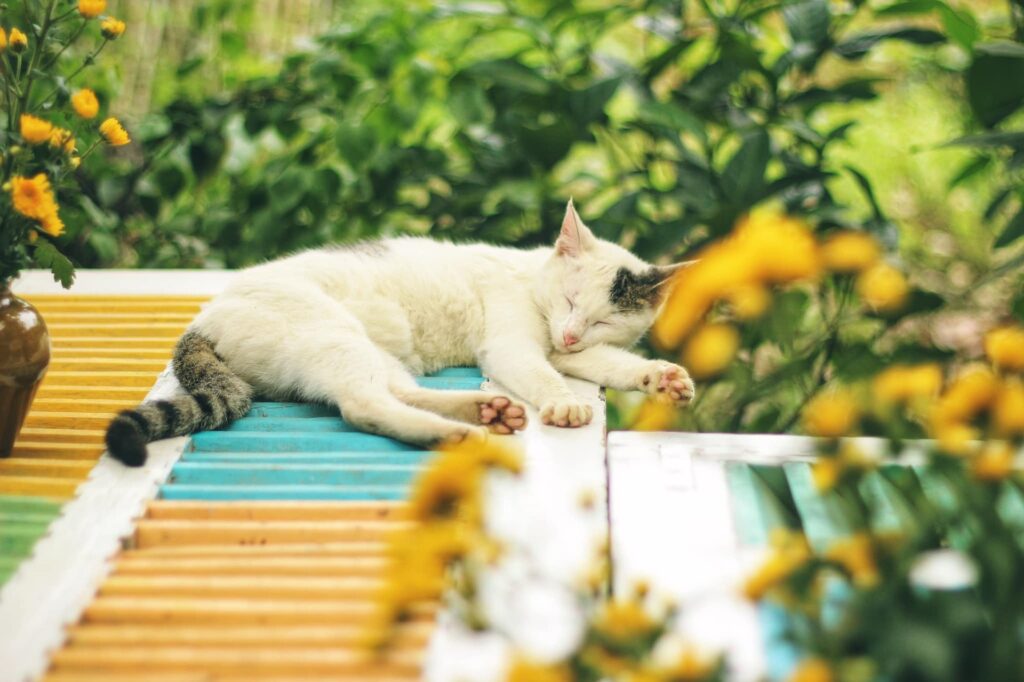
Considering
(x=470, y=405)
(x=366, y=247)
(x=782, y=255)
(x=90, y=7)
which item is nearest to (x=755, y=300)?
(x=782, y=255)

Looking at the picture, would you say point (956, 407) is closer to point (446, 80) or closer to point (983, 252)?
point (446, 80)

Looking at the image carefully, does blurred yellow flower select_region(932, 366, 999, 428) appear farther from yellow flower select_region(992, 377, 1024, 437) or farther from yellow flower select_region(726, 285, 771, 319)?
yellow flower select_region(726, 285, 771, 319)

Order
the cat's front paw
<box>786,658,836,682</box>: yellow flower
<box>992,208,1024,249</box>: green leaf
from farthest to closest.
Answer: <box>992,208,1024,249</box>: green leaf → the cat's front paw → <box>786,658,836,682</box>: yellow flower

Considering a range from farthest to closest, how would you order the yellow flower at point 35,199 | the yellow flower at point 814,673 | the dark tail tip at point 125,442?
1. the dark tail tip at point 125,442
2. the yellow flower at point 35,199
3. the yellow flower at point 814,673

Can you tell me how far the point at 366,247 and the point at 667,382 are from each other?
721 millimetres

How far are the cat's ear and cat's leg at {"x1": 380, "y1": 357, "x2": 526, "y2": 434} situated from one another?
1.47 feet

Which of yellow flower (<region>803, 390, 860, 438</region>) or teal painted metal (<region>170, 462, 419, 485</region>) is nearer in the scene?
yellow flower (<region>803, 390, 860, 438</region>)

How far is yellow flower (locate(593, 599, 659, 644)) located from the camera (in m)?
0.65

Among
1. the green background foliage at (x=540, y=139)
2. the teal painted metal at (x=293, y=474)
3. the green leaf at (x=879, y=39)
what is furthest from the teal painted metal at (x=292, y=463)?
the green leaf at (x=879, y=39)

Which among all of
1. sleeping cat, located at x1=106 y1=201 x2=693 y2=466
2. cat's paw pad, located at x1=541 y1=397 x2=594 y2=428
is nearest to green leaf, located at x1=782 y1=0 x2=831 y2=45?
sleeping cat, located at x1=106 y1=201 x2=693 y2=466

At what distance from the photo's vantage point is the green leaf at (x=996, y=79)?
67.9 inches

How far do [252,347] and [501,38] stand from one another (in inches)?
110

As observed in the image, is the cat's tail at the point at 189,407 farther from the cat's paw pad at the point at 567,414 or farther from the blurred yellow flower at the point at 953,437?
the blurred yellow flower at the point at 953,437

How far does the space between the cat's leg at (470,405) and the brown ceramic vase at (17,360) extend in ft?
1.75
